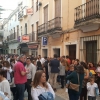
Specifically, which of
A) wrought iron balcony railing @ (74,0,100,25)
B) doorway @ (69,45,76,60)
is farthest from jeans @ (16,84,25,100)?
doorway @ (69,45,76,60)

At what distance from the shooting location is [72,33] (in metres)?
14.5

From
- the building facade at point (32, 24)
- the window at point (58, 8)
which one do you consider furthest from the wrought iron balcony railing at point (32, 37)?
the window at point (58, 8)

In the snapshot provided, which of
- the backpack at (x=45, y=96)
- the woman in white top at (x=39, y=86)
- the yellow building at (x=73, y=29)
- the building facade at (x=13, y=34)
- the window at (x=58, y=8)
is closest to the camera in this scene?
the backpack at (x=45, y=96)

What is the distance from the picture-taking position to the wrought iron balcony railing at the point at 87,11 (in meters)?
11.3

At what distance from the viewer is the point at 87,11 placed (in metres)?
12.4

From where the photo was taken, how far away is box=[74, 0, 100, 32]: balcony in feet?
36.6

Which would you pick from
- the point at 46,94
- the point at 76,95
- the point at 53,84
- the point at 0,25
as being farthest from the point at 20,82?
the point at 0,25

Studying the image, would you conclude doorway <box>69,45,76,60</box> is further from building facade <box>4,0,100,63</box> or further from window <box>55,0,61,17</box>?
window <box>55,0,61,17</box>

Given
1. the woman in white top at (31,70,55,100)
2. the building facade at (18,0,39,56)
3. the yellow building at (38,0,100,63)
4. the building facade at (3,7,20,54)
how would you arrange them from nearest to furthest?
the woman in white top at (31,70,55,100), the yellow building at (38,0,100,63), the building facade at (18,0,39,56), the building facade at (3,7,20,54)

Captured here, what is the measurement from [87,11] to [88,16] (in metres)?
0.62

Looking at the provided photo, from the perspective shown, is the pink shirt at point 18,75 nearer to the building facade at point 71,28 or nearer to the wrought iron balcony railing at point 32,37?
the building facade at point 71,28

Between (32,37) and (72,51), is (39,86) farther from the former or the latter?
(32,37)

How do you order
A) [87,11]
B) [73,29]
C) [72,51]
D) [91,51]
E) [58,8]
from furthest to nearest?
1. [58,8]
2. [72,51]
3. [73,29]
4. [91,51]
5. [87,11]

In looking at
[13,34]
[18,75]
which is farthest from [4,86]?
[13,34]
